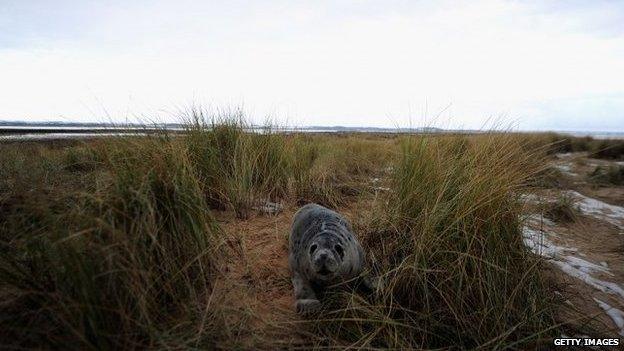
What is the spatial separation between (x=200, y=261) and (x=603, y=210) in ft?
21.0

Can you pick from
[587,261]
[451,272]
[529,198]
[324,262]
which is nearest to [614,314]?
[587,261]

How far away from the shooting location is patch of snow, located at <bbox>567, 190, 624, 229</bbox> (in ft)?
16.1

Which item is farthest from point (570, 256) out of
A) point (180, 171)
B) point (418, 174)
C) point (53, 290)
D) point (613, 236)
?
point (53, 290)

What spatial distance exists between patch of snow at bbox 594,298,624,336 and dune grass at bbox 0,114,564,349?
632mm

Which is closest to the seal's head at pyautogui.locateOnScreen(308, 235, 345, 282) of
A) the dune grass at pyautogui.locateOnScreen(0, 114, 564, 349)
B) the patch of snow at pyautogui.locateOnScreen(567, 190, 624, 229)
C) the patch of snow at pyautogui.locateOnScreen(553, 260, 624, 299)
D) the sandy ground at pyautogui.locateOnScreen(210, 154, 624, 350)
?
the dune grass at pyautogui.locateOnScreen(0, 114, 564, 349)

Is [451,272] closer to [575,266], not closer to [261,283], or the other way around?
[261,283]

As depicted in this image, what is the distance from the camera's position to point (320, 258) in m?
1.98

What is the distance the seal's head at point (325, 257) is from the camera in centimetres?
199

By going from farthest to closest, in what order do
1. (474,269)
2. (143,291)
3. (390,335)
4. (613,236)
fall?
(613,236)
(474,269)
(390,335)
(143,291)

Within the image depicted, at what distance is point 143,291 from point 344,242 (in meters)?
1.20

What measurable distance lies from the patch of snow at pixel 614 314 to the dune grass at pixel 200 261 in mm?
632

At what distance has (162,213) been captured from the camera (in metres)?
1.96

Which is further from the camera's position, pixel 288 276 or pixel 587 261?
pixel 587 261

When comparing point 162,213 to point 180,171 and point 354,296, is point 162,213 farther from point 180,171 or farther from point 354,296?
point 354,296
